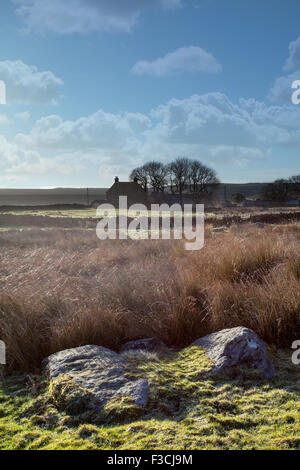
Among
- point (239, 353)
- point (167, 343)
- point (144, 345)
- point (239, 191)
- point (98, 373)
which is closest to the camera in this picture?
point (98, 373)

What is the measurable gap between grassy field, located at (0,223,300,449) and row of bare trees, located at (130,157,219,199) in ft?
169

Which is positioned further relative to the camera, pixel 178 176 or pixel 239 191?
pixel 239 191

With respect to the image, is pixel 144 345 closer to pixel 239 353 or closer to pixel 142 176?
pixel 239 353

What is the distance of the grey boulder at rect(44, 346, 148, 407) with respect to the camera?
8.97 feet

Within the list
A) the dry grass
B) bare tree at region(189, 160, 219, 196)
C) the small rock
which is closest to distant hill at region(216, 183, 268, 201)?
bare tree at region(189, 160, 219, 196)

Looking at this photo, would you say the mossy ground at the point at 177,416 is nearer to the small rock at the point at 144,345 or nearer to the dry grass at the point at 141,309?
the small rock at the point at 144,345

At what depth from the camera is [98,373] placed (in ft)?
9.84

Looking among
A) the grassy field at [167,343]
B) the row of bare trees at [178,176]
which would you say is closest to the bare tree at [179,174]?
the row of bare trees at [178,176]

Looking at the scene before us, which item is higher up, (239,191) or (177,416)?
(239,191)

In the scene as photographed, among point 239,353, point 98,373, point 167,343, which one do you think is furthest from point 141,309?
point 239,353

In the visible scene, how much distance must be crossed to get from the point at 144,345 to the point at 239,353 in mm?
1034

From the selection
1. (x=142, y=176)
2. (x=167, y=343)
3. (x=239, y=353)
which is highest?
(x=142, y=176)

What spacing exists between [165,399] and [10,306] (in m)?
2.49

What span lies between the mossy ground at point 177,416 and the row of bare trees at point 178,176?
177ft
